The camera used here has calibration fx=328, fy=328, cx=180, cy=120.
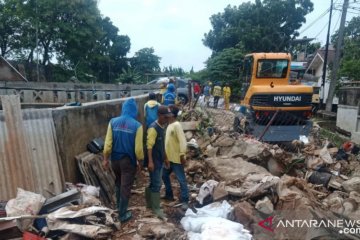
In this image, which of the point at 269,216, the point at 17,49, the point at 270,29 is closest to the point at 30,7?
the point at 17,49

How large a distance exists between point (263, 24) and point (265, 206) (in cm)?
2936

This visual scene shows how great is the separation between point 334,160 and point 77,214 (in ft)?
22.4

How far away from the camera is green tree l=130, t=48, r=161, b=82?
38.3 metres

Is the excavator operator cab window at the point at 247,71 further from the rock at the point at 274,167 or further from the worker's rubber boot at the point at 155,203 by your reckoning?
the worker's rubber boot at the point at 155,203

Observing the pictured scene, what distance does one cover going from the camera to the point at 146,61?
128ft

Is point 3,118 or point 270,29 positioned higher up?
point 270,29

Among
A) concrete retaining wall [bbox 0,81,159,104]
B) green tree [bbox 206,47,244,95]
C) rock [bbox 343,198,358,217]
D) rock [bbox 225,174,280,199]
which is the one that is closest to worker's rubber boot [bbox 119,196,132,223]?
rock [bbox 225,174,280,199]

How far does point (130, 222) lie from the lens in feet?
14.8

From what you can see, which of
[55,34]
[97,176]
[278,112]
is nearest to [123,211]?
[97,176]

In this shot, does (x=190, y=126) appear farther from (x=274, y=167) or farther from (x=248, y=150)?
(x=274, y=167)

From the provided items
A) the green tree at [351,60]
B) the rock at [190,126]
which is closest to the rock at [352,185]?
the rock at [190,126]

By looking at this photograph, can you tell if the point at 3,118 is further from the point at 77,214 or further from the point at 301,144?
the point at 301,144

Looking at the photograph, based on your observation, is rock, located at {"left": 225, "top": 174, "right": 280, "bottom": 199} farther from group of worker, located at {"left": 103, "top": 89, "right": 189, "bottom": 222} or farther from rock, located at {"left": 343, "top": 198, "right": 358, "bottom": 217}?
rock, located at {"left": 343, "top": 198, "right": 358, "bottom": 217}

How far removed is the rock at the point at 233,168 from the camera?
20.5 ft
